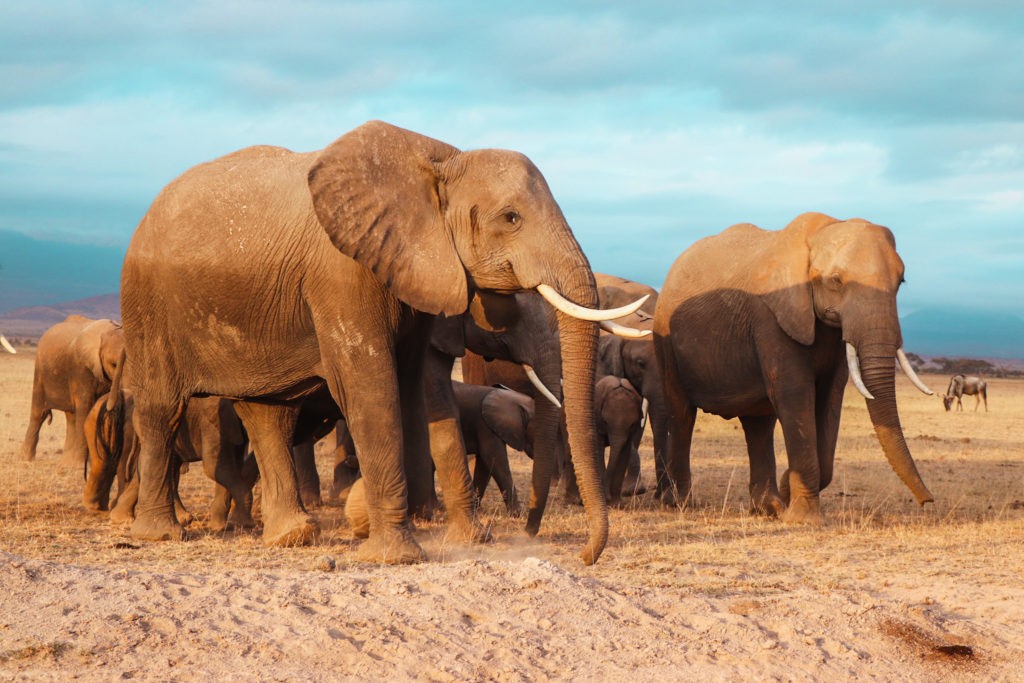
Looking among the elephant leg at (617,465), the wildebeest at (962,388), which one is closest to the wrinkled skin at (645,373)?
the elephant leg at (617,465)

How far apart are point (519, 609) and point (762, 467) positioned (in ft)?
23.4

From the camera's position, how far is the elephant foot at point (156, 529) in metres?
10.5

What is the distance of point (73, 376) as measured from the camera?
17.2m

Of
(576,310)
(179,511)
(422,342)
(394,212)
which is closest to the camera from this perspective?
(576,310)

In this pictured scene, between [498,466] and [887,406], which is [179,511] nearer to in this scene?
[498,466]

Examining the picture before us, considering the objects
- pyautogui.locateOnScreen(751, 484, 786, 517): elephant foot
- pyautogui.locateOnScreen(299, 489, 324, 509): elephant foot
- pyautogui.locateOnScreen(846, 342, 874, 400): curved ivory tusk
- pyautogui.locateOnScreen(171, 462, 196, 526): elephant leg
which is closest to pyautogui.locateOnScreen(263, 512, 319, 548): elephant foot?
pyautogui.locateOnScreen(171, 462, 196, 526): elephant leg

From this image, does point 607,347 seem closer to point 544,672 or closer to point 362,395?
point 362,395

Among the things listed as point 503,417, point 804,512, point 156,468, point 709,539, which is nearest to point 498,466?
point 503,417

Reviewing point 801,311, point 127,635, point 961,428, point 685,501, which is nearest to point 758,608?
point 127,635

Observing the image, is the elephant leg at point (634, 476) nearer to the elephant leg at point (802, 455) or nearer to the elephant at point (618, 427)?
the elephant at point (618, 427)

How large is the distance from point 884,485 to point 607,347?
3.65 meters

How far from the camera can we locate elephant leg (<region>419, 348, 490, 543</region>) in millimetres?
9930

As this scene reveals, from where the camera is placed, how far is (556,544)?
10.4m

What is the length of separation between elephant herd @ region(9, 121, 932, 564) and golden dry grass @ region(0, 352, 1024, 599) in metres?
0.36
